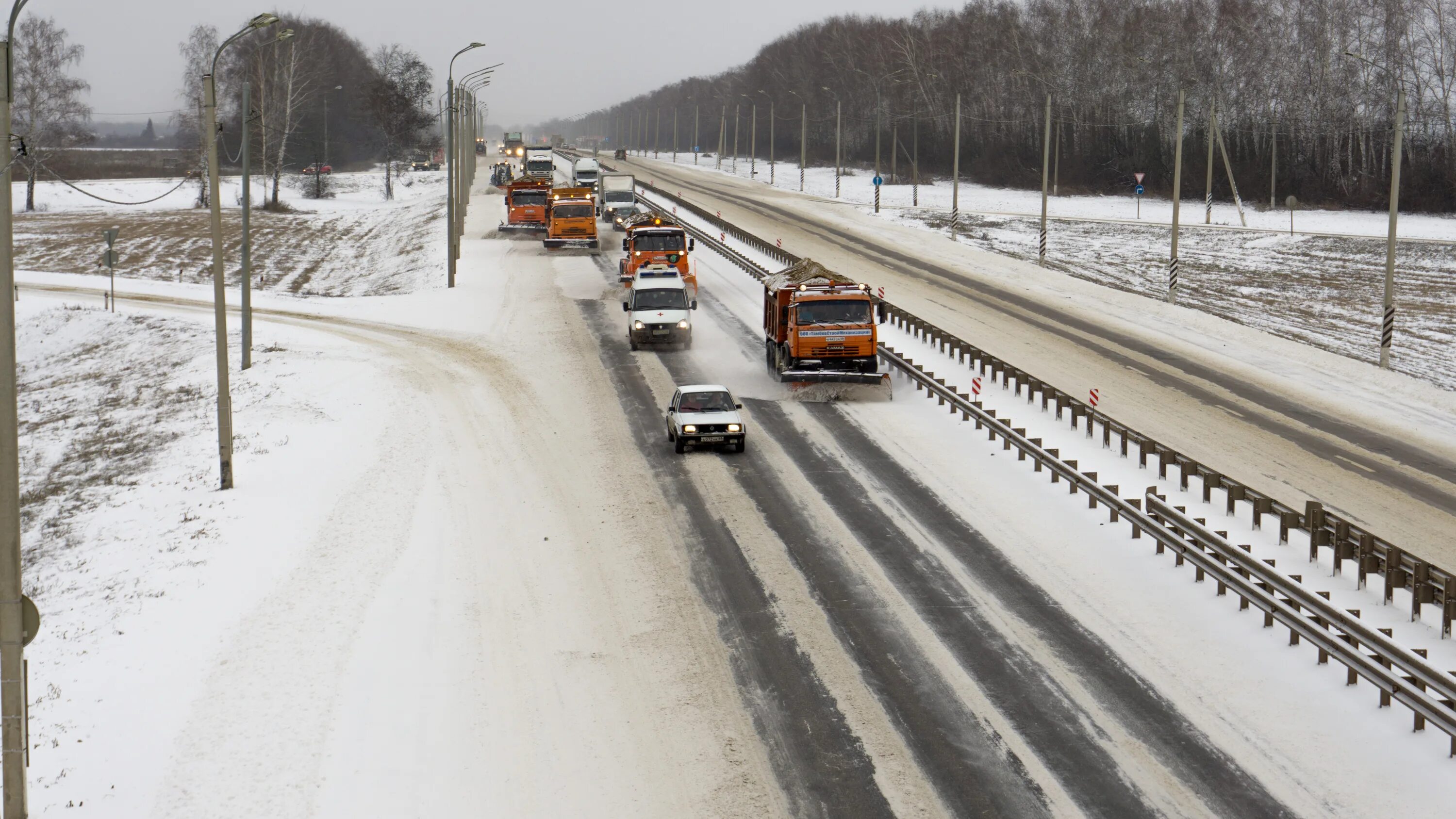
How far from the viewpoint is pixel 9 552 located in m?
11.1

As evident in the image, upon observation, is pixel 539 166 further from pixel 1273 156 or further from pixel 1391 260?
pixel 1391 260

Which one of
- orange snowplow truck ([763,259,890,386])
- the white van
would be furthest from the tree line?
orange snowplow truck ([763,259,890,386])

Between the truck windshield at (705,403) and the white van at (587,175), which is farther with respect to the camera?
the white van at (587,175)

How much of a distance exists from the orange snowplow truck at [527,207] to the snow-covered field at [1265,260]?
22.9m

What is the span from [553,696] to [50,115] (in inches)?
4379

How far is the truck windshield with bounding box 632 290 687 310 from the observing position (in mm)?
37812

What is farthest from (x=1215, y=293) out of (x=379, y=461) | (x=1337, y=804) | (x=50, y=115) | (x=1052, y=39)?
(x=50, y=115)

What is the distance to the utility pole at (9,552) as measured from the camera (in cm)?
1084

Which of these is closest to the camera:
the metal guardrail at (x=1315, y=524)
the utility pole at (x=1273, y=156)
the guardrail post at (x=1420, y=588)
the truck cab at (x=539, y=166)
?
the guardrail post at (x=1420, y=588)

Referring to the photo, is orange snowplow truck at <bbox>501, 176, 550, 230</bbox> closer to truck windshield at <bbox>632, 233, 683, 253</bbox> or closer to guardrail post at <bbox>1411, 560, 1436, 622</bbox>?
truck windshield at <bbox>632, 233, 683, 253</bbox>

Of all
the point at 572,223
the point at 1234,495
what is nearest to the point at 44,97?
the point at 572,223

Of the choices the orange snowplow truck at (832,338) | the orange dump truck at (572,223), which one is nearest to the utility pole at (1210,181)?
the orange dump truck at (572,223)

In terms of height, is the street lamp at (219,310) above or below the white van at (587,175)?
below

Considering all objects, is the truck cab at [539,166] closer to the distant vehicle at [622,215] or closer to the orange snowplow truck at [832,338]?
the distant vehicle at [622,215]
